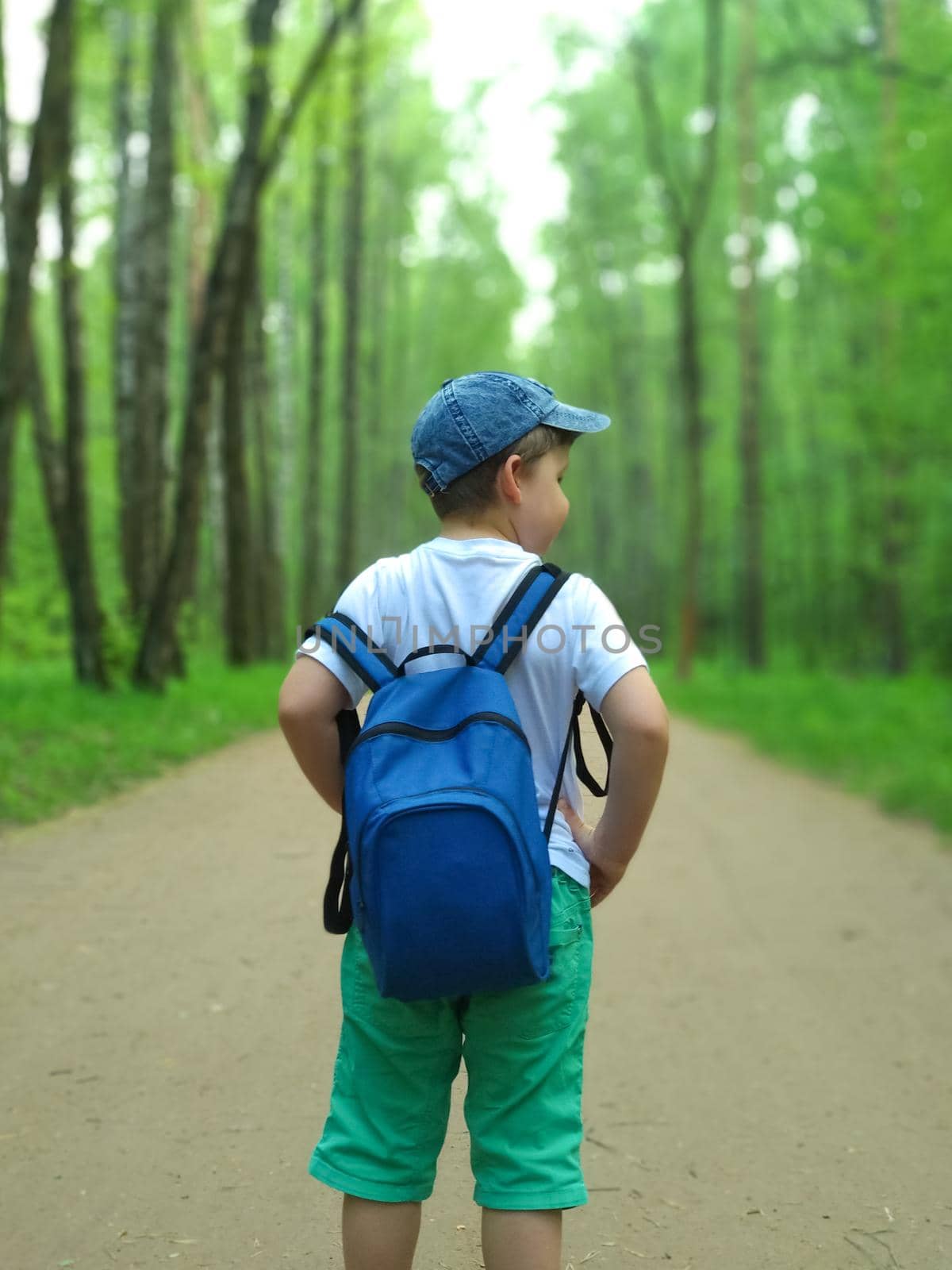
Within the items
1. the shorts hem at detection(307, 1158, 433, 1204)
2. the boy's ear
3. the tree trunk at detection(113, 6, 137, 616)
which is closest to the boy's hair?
the boy's ear

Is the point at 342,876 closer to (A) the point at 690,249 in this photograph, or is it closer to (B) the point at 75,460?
(B) the point at 75,460

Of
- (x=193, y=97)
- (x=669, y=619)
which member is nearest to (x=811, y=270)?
(x=669, y=619)

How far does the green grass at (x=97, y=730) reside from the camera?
844 centimetres

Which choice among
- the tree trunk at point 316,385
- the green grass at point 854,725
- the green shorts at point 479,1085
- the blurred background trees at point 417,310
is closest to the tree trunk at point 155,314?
the blurred background trees at point 417,310

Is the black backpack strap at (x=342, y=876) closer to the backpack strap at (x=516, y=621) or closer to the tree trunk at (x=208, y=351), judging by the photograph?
the backpack strap at (x=516, y=621)

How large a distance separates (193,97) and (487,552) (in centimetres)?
1928

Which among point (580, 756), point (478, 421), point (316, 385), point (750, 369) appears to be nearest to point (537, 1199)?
point (580, 756)

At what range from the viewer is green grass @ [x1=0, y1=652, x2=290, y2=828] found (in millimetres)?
8438

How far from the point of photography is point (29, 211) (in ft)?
36.9

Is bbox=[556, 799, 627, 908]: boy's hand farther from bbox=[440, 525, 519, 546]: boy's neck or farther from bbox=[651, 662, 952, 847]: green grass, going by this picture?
bbox=[651, 662, 952, 847]: green grass

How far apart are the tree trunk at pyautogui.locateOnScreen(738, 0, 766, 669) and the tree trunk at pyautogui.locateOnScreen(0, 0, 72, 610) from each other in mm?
14212

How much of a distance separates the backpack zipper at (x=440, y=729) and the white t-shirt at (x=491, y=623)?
145 mm

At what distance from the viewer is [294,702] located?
2410 millimetres

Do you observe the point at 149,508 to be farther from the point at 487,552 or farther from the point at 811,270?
the point at 811,270
